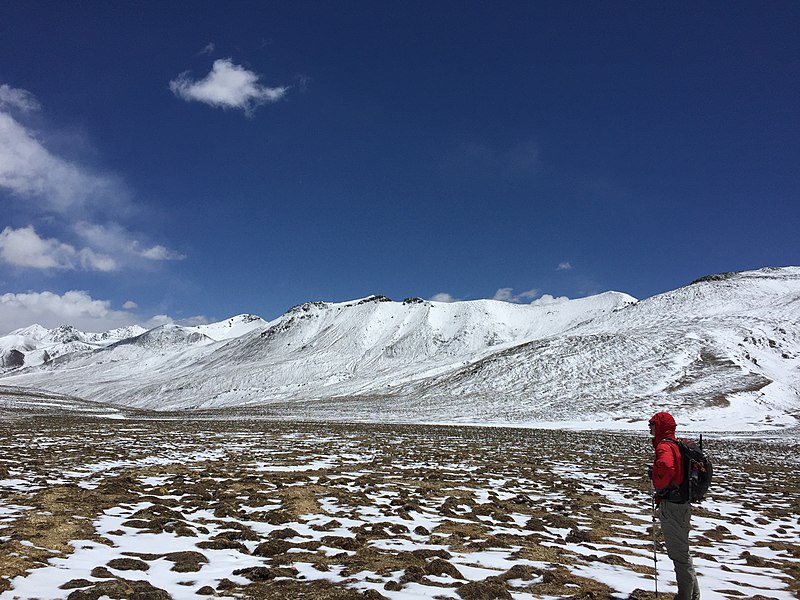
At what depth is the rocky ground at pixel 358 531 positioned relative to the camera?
7.30m

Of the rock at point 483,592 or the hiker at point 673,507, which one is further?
the hiker at point 673,507

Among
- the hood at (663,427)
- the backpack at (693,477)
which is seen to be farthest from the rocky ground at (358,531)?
the hood at (663,427)

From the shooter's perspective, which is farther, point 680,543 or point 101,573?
point 680,543

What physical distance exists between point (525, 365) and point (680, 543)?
95.2m

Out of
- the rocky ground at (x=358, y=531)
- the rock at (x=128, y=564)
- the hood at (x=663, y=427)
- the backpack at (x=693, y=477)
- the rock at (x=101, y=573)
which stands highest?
the hood at (x=663, y=427)

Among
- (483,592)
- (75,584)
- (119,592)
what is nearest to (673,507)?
(483,592)

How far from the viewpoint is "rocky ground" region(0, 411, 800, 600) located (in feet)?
23.9

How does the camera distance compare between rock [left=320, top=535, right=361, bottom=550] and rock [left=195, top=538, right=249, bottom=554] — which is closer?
rock [left=195, top=538, right=249, bottom=554]

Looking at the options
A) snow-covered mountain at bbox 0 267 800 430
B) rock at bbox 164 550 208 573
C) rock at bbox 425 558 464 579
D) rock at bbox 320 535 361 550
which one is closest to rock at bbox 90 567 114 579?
rock at bbox 164 550 208 573

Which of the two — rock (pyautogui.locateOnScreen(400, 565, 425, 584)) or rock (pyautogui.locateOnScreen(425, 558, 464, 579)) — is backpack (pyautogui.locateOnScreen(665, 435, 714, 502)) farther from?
rock (pyautogui.locateOnScreen(400, 565, 425, 584))

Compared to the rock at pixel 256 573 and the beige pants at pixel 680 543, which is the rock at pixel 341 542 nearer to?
the rock at pixel 256 573

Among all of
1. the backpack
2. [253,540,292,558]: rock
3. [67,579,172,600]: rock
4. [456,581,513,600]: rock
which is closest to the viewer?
[67,579,172,600]: rock

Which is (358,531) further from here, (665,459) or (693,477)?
(693,477)

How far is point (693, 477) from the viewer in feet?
23.7
